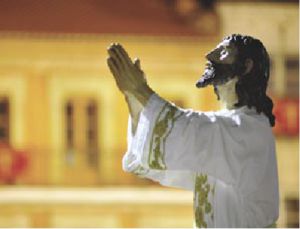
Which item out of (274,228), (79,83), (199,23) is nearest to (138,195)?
(79,83)

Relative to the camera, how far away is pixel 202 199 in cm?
141

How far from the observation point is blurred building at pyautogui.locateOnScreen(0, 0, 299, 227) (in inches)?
→ 253

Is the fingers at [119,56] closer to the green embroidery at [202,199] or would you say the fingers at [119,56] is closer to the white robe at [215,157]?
the white robe at [215,157]

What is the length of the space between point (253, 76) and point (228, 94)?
6 centimetres

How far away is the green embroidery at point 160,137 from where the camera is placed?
53.7 inches

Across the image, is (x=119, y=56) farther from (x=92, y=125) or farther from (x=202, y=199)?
(x=92, y=125)

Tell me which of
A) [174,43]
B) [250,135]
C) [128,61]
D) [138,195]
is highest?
[174,43]

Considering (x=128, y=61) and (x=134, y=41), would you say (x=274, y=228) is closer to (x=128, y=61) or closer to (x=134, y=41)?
(x=128, y=61)

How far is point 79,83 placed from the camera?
685 centimetres

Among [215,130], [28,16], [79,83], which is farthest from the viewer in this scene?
[79,83]

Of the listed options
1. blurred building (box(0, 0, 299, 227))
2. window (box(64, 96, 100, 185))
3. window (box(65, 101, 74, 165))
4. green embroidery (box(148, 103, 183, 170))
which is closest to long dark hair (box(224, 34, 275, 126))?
green embroidery (box(148, 103, 183, 170))

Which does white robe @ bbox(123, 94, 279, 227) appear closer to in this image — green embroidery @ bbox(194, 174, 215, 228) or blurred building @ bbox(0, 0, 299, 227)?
green embroidery @ bbox(194, 174, 215, 228)

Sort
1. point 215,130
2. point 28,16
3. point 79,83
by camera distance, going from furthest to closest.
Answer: point 79,83 → point 28,16 → point 215,130

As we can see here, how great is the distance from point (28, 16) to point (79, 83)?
0.84 meters
